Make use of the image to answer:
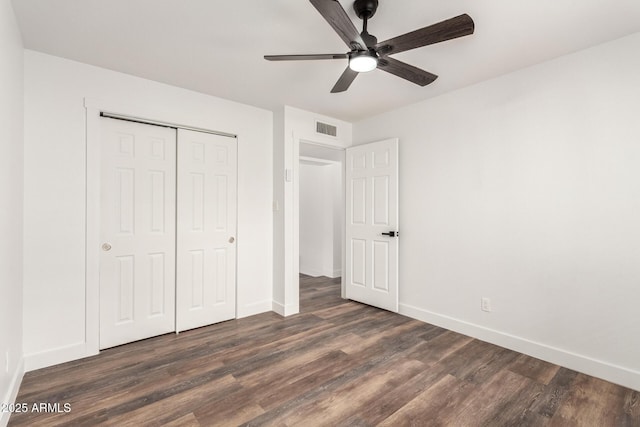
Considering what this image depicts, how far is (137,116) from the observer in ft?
9.18

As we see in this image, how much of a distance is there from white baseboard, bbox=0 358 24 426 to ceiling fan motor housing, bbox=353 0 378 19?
9.97 ft

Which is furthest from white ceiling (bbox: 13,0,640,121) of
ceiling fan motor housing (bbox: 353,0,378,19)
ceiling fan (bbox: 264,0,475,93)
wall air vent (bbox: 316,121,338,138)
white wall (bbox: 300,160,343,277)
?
→ white wall (bbox: 300,160,343,277)

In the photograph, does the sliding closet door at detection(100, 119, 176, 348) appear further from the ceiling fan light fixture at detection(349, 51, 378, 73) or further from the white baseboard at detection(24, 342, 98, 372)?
the ceiling fan light fixture at detection(349, 51, 378, 73)

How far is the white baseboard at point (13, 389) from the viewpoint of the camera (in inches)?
66.1

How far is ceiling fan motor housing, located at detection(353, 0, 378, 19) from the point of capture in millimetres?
1725

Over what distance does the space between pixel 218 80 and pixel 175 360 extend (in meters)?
2.56

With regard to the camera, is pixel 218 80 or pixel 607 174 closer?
pixel 607 174

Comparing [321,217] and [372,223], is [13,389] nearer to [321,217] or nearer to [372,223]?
[372,223]

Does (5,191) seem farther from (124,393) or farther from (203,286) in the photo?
(203,286)

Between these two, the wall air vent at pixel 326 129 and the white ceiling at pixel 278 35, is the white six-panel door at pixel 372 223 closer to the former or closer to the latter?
the wall air vent at pixel 326 129

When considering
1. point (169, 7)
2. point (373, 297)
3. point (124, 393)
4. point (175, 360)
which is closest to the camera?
point (169, 7)

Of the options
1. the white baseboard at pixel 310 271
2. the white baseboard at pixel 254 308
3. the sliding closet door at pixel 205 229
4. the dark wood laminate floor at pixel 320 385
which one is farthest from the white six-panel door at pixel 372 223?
the white baseboard at pixel 310 271

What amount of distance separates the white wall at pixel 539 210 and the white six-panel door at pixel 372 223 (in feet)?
0.83

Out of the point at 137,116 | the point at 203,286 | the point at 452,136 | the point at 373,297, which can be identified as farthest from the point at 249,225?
the point at 452,136
